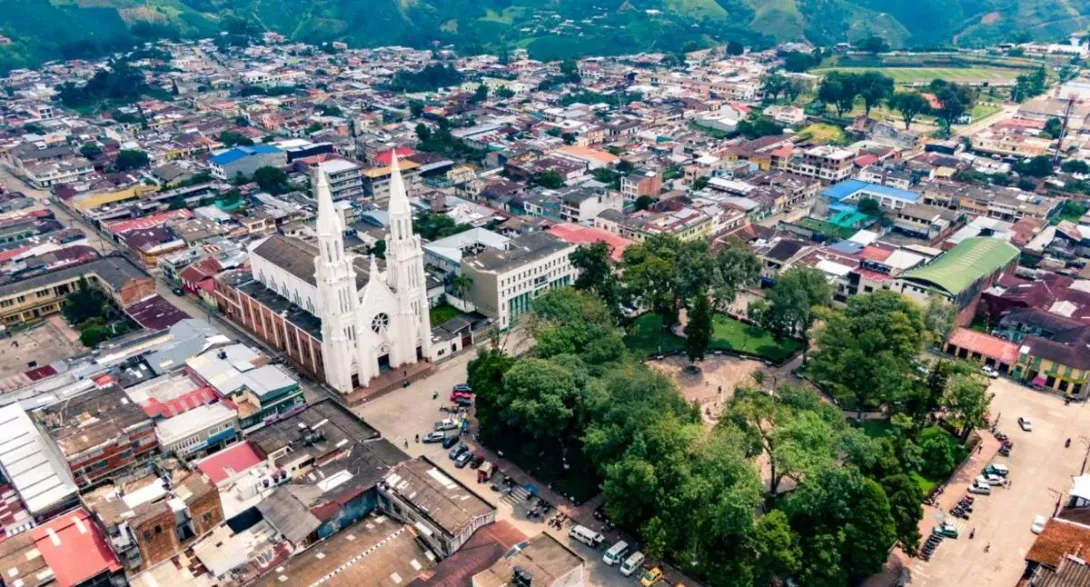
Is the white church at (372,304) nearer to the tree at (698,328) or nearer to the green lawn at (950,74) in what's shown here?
the tree at (698,328)

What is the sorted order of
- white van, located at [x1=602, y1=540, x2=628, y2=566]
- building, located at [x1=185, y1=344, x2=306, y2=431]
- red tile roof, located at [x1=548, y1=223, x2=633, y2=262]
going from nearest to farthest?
1. white van, located at [x1=602, y1=540, x2=628, y2=566]
2. building, located at [x1=185, y1=344, x2=306, y2=431]
3. red tile roof, located at [x1=548, y1=223, x2=633, y2=262]

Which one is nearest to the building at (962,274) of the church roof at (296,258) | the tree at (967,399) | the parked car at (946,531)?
the tree at (967,399)

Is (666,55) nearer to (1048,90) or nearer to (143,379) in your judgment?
(1048,90)

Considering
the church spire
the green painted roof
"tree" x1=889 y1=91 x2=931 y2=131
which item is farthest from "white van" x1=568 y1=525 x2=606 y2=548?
"tree" x1=889 y1=91 x2=931 y2=131

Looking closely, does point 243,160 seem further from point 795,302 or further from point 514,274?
point 795,302

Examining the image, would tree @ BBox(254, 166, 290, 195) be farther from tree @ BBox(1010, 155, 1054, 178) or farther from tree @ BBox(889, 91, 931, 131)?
tree @ BBox(889, 91, 931, 131)

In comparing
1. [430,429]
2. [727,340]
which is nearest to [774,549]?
[430,429]

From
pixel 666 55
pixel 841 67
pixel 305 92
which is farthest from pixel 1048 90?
pixel 305 92
